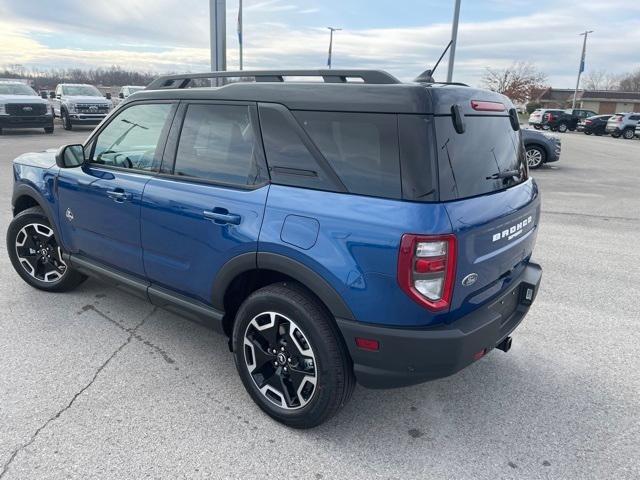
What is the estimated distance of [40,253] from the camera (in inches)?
173

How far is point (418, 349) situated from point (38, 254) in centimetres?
364

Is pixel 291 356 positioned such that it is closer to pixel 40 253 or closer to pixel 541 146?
pixel 40 253

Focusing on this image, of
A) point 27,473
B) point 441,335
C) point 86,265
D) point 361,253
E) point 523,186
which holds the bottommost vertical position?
point 27,473

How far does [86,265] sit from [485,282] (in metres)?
2.97

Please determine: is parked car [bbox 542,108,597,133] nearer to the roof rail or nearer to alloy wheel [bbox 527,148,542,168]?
alloy wheel [bbox 527,148,542,168]

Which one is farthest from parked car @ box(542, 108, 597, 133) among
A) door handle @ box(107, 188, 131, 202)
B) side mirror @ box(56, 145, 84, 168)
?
door handle @ box(107, 188, 131, 202)

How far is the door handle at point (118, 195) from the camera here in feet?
11.0

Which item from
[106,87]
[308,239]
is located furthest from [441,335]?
[106,87]

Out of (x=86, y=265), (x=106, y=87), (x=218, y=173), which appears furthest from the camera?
(x=106, y=87)

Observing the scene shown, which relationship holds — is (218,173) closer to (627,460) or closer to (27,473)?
(27,473)

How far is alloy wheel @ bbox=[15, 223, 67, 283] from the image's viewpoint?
14.1 feet

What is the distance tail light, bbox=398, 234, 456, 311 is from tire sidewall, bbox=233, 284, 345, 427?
516mm

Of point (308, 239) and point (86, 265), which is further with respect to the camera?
point (86, 265)

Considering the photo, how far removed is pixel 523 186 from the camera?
304 cm
